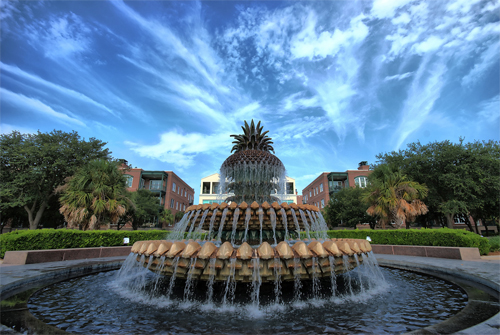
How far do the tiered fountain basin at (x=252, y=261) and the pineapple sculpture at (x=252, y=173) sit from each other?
12.8ft

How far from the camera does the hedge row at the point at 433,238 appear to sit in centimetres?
1114

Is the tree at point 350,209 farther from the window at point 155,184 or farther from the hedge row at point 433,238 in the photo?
the window at point 155,184

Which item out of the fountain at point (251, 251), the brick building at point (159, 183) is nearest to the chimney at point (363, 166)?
the brick building at point (159, 183)

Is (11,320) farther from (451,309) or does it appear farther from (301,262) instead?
(451,309)

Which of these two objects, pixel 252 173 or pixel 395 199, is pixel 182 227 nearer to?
pixel 252 173

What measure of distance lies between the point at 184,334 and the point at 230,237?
141 inches

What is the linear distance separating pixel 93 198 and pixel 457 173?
3295 centimetres

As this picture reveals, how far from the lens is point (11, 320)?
9.95 feet

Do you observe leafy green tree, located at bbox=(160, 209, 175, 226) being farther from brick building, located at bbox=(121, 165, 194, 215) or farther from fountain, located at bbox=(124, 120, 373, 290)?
fountain, located at bbox=(124, 120, 373, 290)

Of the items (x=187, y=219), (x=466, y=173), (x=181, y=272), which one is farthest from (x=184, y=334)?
(x=466, y=173)

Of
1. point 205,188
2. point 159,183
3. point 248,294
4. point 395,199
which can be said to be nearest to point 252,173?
point 248,294

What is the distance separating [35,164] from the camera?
A: 23469mm

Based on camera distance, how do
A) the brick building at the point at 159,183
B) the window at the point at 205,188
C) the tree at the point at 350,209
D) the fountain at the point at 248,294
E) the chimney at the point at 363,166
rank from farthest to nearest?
the window at the point at 205,188 < the chimney at the point at 363,166 < the brick building at the point at 159,183 < the tree at the point at 350,209 < the fountain at the point at 248,294

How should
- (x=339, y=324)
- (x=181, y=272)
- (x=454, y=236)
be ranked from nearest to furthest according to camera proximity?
(x=339, y=324) < (x=181, y=272) < (x=454, y=236)
